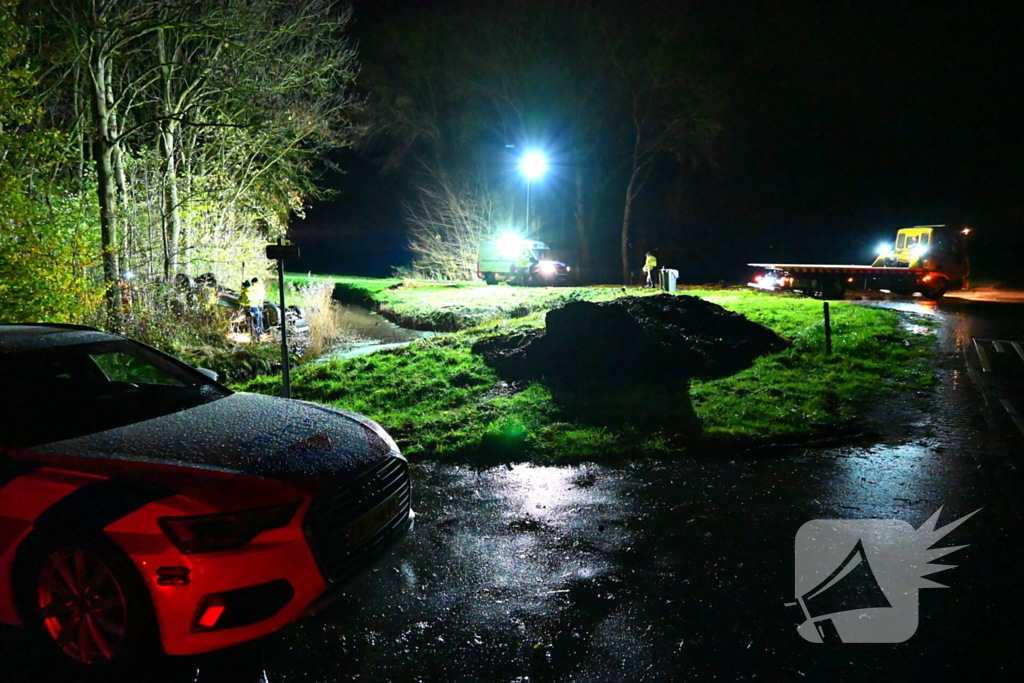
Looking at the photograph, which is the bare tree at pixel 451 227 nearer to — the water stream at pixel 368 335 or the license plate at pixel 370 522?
the water stream at pixel 368 335

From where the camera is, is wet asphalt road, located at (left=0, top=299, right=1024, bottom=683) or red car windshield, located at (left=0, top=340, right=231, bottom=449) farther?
red car windshield, located at (left=0, top=340, right=231, bottom=449)

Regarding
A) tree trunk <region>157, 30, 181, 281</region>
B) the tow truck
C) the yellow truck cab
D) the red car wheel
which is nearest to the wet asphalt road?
the red car wheel

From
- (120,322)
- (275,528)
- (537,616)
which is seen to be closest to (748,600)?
(537,616)

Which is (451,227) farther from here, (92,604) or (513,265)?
(92,604)

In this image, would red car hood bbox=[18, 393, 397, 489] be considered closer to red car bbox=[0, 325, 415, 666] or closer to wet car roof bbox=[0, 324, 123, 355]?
red car bbox=[0, 325, 415, 666]

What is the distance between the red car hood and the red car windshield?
0.15 meters

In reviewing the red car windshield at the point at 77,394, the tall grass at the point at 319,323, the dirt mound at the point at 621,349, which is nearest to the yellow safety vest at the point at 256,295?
the tall grass at the point at 319,323

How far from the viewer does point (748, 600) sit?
3.62m

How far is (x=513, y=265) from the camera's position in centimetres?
2984

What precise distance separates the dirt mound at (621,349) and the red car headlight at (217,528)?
6.13m

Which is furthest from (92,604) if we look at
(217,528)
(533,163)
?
(533,163)

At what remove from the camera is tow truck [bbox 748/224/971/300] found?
2106 centimetres

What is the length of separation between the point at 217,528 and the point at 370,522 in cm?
81

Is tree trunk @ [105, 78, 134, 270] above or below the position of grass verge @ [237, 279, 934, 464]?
above
